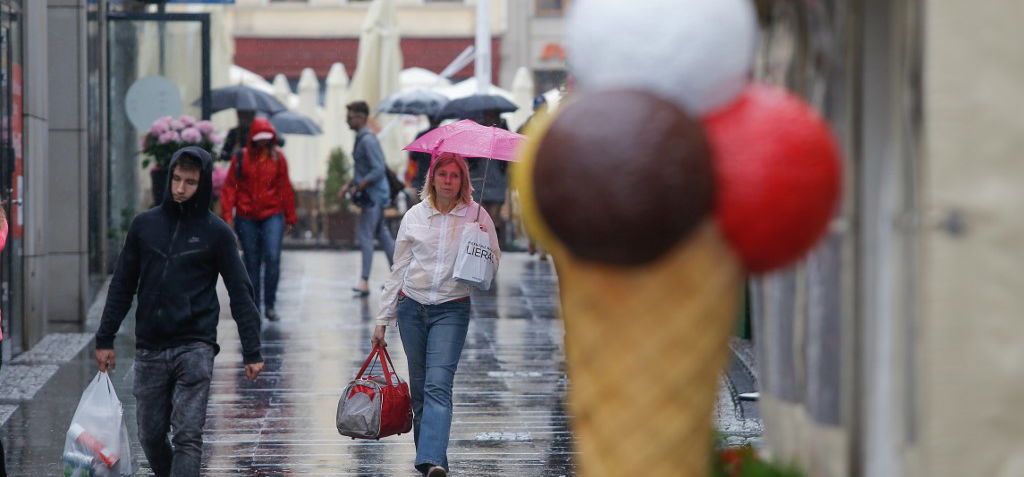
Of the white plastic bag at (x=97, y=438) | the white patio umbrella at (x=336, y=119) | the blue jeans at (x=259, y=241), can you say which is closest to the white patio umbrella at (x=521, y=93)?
the white patio umbrella at (x=336, y=119)

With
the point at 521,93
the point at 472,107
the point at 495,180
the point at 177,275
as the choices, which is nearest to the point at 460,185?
the point at 177,275

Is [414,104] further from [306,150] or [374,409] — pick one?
[374,409]

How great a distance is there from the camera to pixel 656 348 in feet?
9.62

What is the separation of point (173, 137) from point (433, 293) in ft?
28.0

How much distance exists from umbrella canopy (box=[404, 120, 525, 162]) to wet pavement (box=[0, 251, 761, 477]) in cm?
163

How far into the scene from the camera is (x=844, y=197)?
333 cm

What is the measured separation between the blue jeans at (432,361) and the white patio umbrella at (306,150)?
67.1ft

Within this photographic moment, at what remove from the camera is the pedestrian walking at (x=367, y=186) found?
1623cm

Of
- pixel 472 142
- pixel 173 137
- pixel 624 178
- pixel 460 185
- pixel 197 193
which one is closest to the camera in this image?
pixel 624 178

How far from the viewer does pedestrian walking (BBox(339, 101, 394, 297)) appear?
53.3 feet

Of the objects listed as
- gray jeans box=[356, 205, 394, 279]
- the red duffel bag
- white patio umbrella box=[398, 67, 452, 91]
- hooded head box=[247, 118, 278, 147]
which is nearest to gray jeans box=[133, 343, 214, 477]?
the red duffel bag

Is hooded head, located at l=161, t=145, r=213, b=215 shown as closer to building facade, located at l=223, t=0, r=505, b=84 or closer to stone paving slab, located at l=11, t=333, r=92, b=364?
stone paving slab, located at l=11, t=333, r=92, b=364

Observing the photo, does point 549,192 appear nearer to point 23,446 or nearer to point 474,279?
point 474,279

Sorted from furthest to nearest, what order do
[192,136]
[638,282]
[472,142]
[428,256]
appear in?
[192,136] < [472,142] < [428,256] < [638,282]
